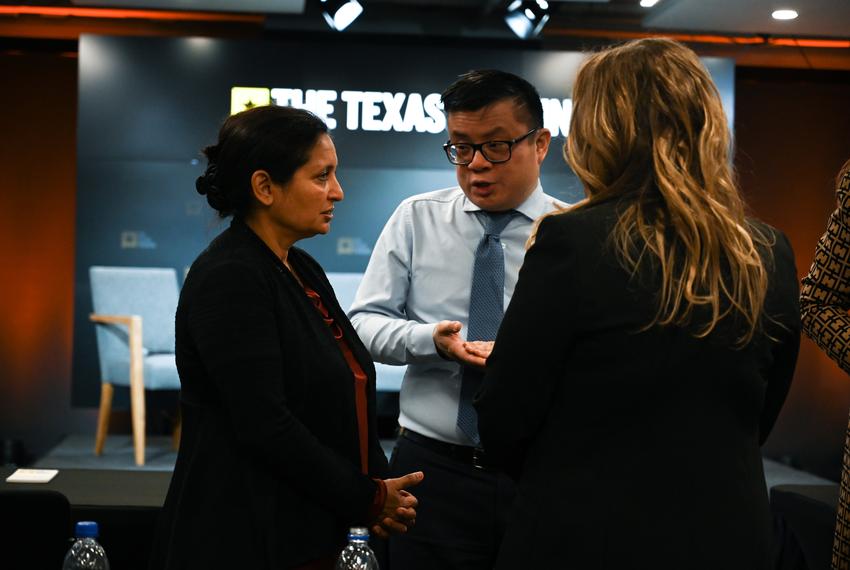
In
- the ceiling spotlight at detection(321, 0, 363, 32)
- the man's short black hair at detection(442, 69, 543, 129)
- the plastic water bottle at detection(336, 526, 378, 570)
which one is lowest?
the plastic water bottle at detection(336, 526, 378, 570)

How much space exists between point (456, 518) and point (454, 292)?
50cm

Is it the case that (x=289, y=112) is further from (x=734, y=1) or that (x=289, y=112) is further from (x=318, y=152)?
(x=734, y=1)

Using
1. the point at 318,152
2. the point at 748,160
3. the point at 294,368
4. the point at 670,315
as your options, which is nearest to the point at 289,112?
the point at 318,152

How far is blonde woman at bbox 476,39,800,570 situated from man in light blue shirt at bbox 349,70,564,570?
0.72 metres

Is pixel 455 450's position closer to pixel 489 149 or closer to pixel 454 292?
pixel 454 292

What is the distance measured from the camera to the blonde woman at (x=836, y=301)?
200 cm

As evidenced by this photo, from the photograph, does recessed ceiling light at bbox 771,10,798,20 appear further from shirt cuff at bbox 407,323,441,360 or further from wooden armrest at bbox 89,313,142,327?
shirt cuff at bbox 407,323,441,360

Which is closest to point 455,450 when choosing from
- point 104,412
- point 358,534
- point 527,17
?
point 358,534

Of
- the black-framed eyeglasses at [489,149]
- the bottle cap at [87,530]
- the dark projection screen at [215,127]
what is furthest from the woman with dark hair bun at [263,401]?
the dark projection screen at [215,127]

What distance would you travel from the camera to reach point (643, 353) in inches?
56.6

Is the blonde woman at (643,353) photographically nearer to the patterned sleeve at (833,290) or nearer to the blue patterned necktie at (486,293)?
the patterned sleeve at (833,290)

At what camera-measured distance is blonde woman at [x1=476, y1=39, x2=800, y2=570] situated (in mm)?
1438

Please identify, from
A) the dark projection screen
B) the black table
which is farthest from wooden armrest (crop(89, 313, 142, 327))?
the black table

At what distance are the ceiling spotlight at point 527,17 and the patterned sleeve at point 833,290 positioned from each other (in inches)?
225
